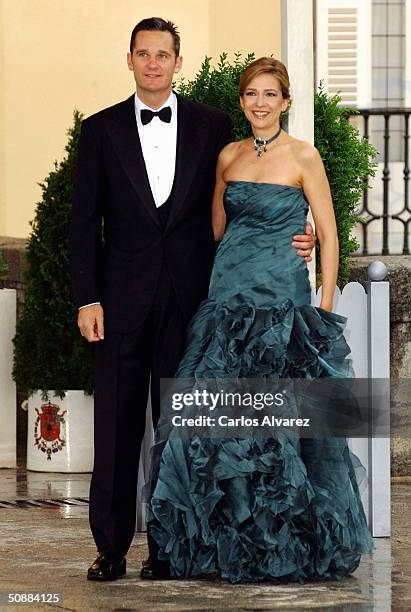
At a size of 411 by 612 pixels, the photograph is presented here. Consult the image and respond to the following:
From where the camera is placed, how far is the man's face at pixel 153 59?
514 cm

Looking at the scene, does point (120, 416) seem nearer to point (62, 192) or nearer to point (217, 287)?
point (217, 287)

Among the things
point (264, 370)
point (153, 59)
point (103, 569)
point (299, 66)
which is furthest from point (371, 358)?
point (153, 59)

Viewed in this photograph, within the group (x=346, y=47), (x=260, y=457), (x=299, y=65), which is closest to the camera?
(x=260, y=457)

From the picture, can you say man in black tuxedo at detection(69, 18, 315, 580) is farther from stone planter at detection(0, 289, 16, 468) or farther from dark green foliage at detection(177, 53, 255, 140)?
stone planter at detection(0, 289, 16, 468)

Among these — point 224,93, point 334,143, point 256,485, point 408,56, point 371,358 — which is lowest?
point 256,485

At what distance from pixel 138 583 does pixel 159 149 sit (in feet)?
4.83

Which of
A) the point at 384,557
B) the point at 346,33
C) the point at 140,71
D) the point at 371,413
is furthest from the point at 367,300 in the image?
the point at 346,33

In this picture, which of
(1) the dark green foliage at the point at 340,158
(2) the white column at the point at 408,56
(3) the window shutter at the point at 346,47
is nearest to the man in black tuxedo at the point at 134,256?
(1) the dark green foliage at the point at 340,158

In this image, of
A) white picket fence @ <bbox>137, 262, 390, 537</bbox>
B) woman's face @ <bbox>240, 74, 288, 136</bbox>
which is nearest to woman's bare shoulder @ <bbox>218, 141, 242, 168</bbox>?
woman's face @ <bbox>240, 74, 288, 136</bbox>

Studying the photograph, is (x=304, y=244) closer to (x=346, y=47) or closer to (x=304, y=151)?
(x=304, y=151)

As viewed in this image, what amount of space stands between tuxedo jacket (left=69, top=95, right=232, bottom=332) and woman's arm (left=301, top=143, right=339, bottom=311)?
358 millimetres

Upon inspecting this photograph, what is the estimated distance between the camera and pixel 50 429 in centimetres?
802

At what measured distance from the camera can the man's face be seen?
5141 mm

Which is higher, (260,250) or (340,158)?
(340,158)
